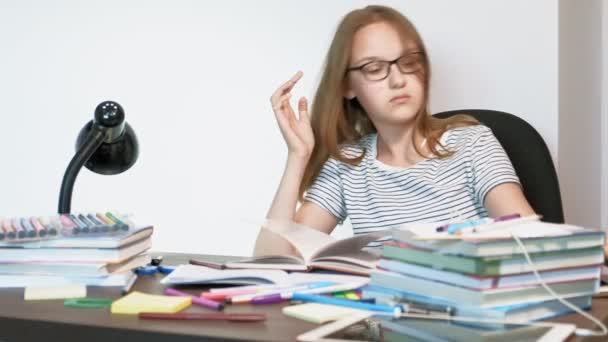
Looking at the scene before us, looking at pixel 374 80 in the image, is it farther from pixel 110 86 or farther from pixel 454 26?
pixel 110 86

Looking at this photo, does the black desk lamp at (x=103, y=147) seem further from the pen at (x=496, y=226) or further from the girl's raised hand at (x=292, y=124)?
the pen at (x=496, y=226)

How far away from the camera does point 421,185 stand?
171 centimetres

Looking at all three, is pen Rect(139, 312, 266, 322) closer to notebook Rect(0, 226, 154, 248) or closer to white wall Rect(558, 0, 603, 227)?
notebook Rect(0, 226, 154, 248)

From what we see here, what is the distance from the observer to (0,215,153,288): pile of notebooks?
1.12 metres

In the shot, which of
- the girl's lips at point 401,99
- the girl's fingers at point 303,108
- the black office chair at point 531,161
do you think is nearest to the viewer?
the black office chair at point 531,161

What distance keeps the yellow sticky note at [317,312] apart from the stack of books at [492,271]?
6 centimetres

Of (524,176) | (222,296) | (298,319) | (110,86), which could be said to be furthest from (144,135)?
(298,319)

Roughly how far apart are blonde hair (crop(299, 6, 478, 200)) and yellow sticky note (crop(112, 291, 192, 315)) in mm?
903

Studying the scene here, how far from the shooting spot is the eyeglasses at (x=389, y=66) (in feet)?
5.47

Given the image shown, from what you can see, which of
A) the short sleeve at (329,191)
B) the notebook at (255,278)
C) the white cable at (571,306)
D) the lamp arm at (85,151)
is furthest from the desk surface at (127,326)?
the short sleeve at (329,191)

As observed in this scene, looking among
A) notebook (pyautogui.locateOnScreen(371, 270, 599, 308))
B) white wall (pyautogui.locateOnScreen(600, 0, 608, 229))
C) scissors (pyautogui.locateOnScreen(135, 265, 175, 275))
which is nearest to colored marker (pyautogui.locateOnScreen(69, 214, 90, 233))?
scissors (pyautogui.locateOnScreen(135, 265, 175, 275))

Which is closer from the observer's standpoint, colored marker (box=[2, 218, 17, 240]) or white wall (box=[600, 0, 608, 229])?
colored marker (box=[2, 218, 17, 240])

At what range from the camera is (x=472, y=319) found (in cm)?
79

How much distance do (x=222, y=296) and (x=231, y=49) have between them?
1397mm
